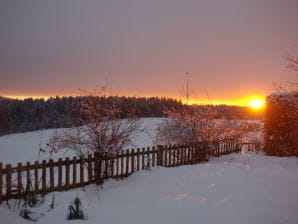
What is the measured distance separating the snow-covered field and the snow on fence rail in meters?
0.38

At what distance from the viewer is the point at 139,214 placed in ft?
23.0

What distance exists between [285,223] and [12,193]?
621 cm

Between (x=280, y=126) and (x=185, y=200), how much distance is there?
13.0 m

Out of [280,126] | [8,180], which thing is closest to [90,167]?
[8,180]

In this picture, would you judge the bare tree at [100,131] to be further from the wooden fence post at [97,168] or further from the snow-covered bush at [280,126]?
the snow-covered bush at [280,126]

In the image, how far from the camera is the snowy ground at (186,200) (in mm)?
6734

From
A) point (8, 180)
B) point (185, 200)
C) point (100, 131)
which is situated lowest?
point (185, 200)

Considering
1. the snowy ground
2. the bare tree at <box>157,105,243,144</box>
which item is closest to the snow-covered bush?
the bare tree at <box>157,105,243,144</box>

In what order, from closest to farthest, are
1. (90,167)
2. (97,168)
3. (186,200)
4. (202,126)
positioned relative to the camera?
(186,200) → (90,167) → (97,168) → (202,126)

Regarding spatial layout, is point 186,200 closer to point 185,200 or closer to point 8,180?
point 185,200

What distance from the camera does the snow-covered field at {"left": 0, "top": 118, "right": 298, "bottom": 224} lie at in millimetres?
6738

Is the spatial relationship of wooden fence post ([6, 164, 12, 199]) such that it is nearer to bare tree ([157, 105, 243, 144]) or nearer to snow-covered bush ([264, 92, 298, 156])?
bare tree ([157, 105, 243, 144])

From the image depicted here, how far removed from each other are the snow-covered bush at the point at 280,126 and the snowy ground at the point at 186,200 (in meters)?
8.03

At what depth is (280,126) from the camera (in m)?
19.0
